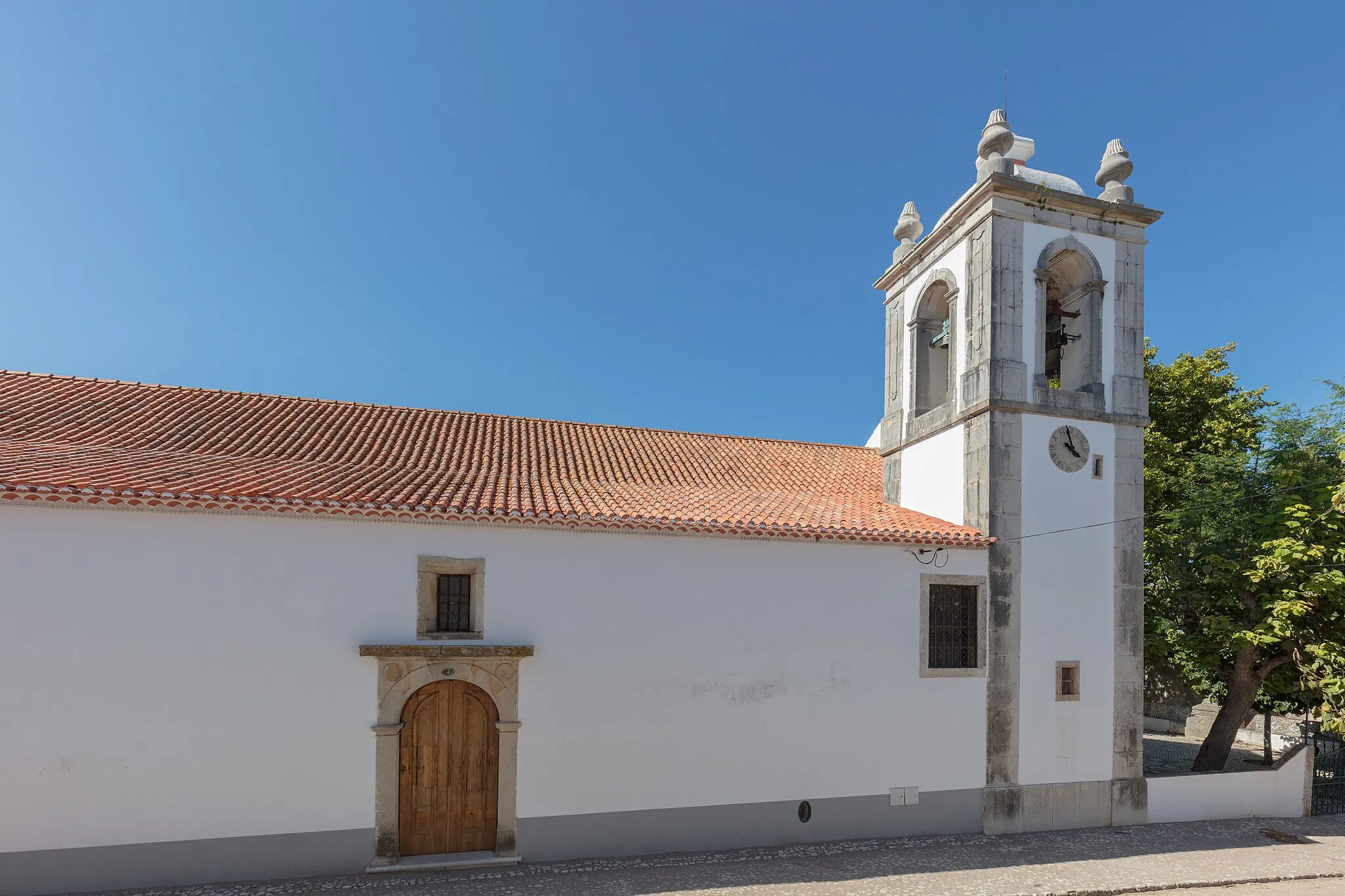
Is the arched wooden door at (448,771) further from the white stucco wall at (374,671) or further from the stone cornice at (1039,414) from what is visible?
the stone cornice at (1039,414)

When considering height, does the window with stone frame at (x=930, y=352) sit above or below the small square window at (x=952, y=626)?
above

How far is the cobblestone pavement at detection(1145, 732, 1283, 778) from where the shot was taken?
1135cm

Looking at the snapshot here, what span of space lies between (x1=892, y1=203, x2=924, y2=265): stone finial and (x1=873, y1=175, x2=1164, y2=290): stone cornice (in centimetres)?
107

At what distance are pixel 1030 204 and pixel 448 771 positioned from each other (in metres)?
10.5

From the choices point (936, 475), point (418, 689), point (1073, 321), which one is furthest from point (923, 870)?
point (1073, 321)

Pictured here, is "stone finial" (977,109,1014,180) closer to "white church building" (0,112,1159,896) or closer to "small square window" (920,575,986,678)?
"white church building" (0,112,1159,896)

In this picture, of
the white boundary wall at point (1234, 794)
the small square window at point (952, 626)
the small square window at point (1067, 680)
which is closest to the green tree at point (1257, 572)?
the white boundary wall at point (1234, 794)

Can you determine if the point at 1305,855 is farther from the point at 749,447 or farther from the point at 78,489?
the point at 78,489

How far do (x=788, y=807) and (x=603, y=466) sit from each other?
17.5ft

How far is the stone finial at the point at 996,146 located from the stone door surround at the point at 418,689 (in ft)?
29.4

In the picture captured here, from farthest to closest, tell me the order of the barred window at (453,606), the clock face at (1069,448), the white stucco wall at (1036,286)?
the white stucco wall at (1036,286)
the clock face at (1069,448)
the barred window at (453,606)

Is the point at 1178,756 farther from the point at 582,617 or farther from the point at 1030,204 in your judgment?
the point at 582,617

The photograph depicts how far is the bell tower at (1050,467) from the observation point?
9344 mm

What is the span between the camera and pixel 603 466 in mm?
10945
